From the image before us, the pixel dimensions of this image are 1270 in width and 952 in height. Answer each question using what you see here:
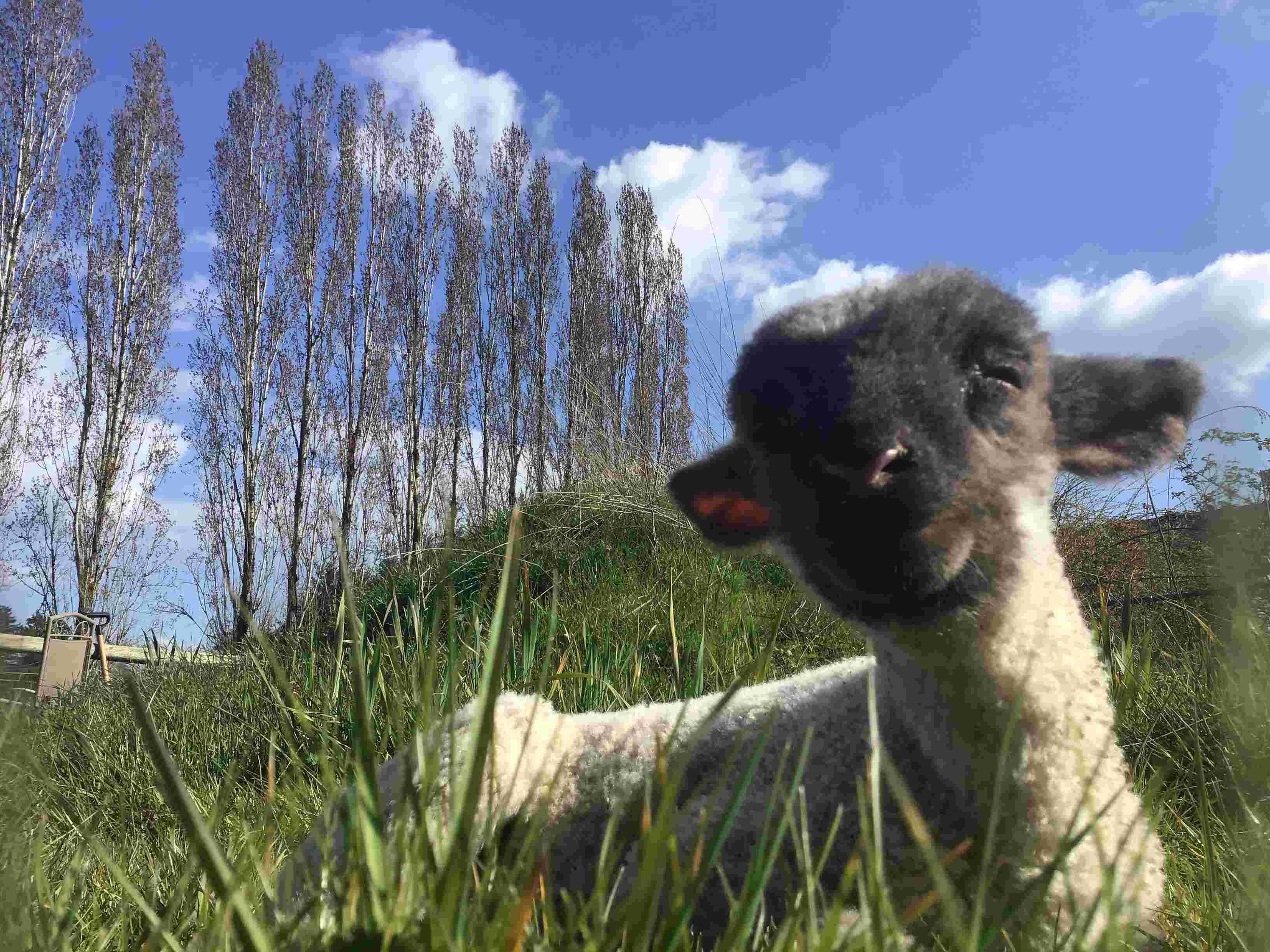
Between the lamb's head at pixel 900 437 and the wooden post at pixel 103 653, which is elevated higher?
the lamb's head at pixel 900 437

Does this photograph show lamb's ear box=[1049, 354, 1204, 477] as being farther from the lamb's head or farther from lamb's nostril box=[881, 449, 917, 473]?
lamb's nostril box=[881, 449, 917, 473]

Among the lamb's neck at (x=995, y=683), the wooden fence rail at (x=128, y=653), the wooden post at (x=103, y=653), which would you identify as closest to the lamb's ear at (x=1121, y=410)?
the lamb's neck at (x=995, y=683)

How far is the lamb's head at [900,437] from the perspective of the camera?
1.21m

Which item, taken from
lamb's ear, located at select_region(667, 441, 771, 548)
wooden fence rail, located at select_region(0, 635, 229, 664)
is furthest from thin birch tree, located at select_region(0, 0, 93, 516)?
lamb's ear, located at select_region(667, 441, 771, 548)

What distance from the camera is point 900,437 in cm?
120

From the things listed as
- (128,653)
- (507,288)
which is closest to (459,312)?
(507,288)

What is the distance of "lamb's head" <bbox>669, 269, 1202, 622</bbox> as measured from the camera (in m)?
1.21

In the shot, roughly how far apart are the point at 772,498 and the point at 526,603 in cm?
52

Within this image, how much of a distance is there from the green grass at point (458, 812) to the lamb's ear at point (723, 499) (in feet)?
0.83

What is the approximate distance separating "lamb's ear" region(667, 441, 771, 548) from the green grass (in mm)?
253

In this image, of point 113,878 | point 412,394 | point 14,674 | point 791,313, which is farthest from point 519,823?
point 412,394

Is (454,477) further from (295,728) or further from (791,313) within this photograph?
(791,313)

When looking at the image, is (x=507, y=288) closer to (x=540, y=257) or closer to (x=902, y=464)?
(x=540, y=257)

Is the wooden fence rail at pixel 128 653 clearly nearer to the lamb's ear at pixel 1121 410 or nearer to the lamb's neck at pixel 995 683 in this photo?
the lamb's neck at pixel 995 683
